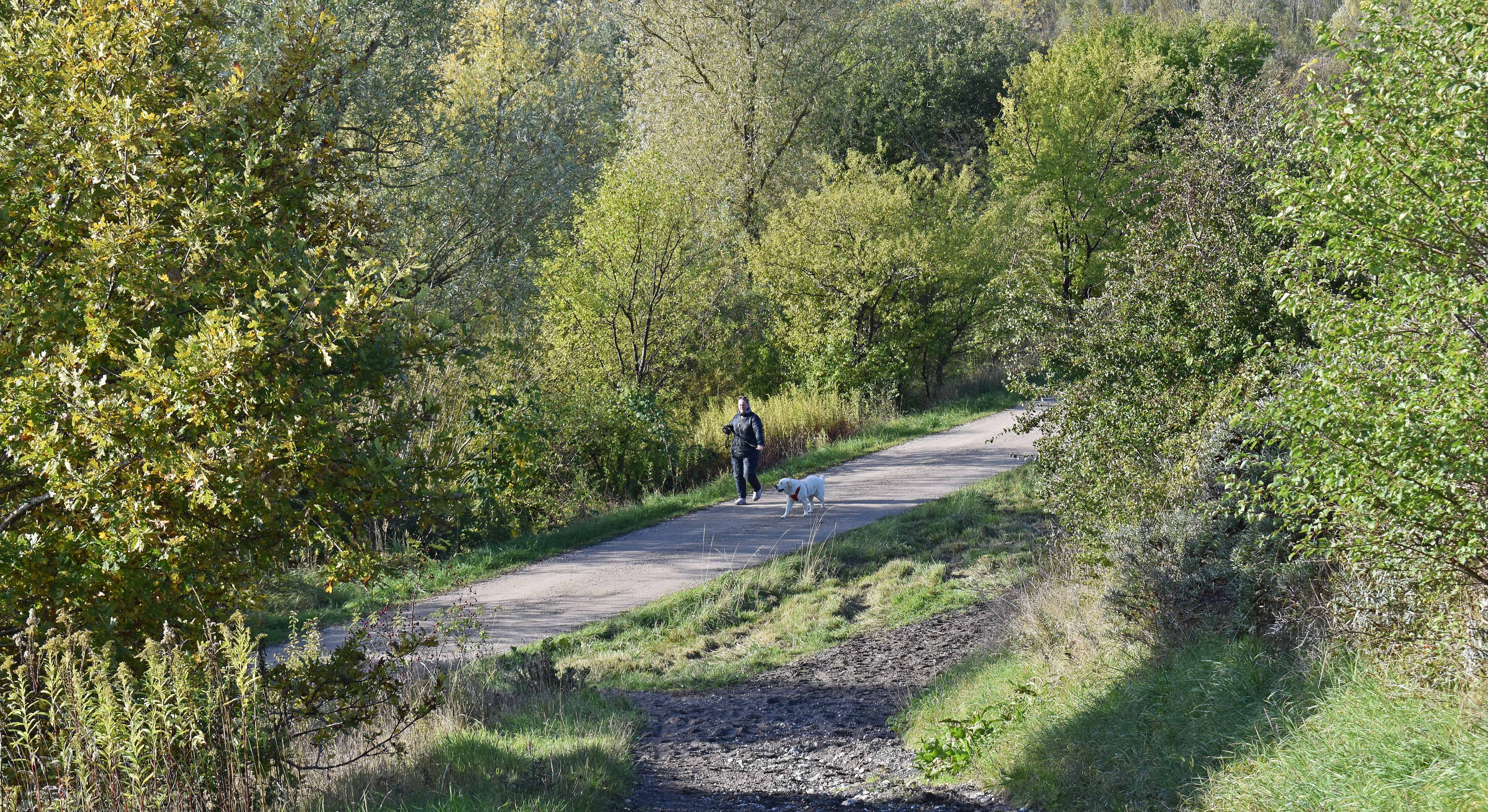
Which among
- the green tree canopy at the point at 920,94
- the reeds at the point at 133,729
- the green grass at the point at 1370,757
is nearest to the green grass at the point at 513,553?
the reeds at the point at 133,729

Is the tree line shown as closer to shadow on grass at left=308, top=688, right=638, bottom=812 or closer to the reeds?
the reeds

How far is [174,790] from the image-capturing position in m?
4.14

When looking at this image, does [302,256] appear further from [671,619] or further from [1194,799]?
[671,619]

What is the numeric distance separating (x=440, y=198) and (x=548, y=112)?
357 cm

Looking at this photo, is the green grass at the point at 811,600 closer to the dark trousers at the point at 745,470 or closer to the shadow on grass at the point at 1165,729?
the dark trousers at the point at 745,470

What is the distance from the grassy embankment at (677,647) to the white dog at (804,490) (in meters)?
1.10

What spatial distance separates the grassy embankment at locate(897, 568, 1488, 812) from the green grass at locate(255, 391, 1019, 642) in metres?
4.22

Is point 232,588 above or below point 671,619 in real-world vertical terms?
above

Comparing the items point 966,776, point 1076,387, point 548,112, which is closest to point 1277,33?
point 548,112

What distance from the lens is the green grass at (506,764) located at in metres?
5.34

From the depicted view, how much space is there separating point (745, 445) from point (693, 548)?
8.72 ft

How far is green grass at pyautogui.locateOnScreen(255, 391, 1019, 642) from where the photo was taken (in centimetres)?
1027

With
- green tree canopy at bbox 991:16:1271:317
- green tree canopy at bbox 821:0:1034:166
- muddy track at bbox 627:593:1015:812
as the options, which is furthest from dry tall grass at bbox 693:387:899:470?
green tree canopy at bbox 821:0:1034:166

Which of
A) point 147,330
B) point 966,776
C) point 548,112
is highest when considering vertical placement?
point 548,112
